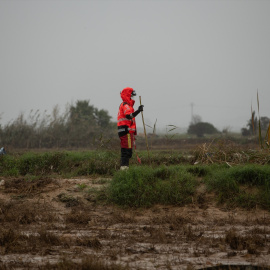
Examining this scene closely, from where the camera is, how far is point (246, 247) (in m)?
4.56

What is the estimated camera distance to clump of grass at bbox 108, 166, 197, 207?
7078mm

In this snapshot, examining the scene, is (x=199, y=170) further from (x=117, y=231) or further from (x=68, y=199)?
(x=117, y=231)

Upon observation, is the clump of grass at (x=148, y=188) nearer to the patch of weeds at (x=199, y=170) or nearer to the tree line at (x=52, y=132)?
the patch of weeds at (x=199, y=170)

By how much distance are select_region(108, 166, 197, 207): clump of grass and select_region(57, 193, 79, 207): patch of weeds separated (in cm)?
69

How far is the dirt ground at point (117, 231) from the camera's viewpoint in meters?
4.19

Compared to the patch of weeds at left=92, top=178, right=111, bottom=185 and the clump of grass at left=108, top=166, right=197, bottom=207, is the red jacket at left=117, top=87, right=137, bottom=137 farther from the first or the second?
the clump of grass at left=108, top=166, right=197, bottom=207

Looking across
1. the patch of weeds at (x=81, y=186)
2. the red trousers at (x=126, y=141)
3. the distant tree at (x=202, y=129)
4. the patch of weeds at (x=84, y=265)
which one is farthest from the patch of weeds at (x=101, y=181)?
the distant tree at (x=202, y=129)

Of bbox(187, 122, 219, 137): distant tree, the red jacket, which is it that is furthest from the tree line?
bbox(187, 122, 219, 137): distant tree

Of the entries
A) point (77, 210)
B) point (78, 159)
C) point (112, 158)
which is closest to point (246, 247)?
point (77, 210)

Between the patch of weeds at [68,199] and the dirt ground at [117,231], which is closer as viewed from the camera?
the dirt ground at [117,231]

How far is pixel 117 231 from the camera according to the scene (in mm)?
5512

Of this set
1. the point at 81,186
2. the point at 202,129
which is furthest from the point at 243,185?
the point at 202,129

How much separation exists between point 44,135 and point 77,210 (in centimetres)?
1156

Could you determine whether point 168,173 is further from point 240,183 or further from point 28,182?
point 28,182
